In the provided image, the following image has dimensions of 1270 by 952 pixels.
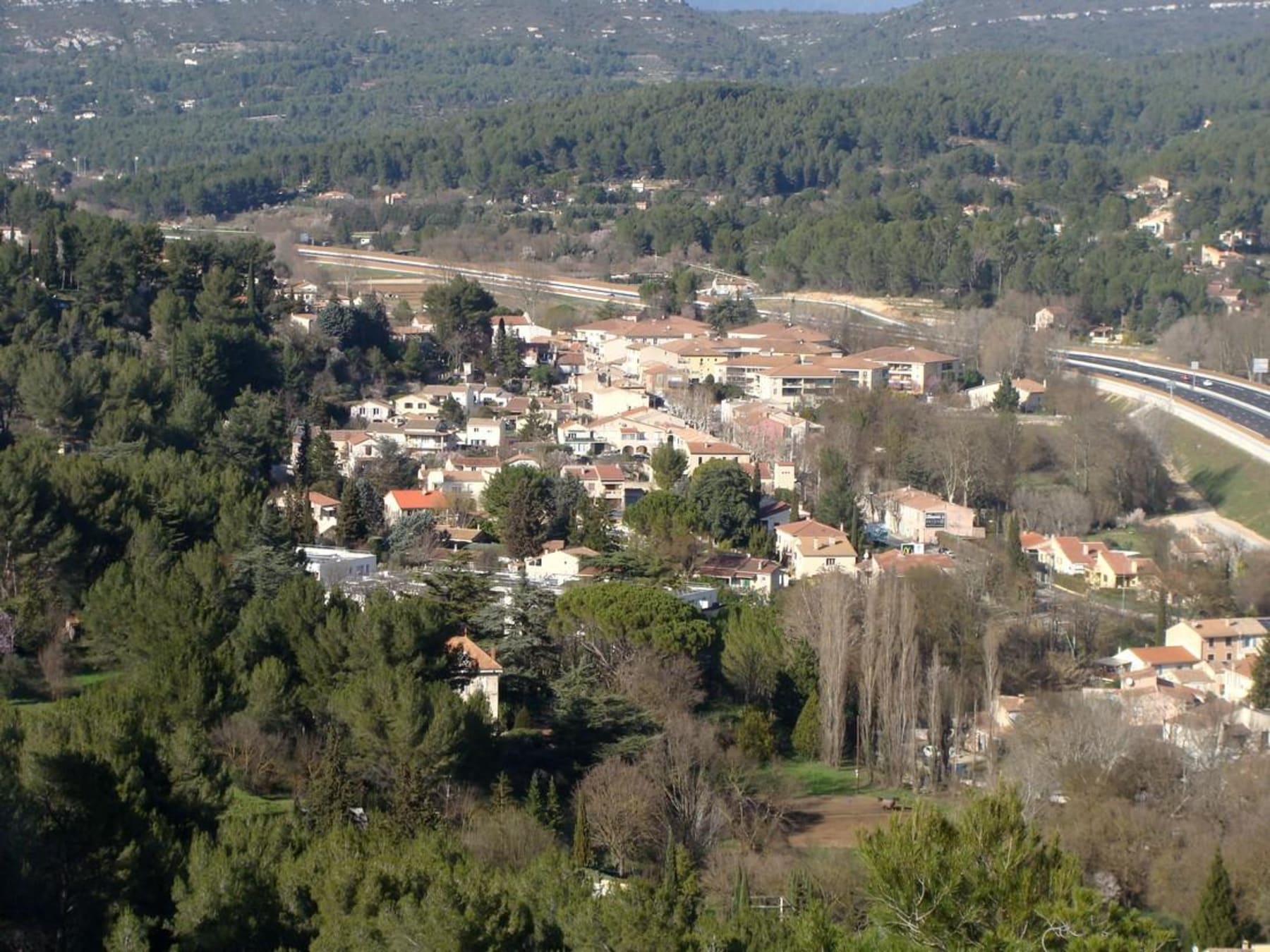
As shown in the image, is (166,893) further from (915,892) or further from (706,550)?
(706,550)

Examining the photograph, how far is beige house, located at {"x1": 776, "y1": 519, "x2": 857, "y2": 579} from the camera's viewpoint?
71.6 ft

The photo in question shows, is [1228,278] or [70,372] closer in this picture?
[70,372]

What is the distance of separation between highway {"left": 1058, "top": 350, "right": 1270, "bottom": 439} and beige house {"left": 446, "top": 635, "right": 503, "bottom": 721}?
1649 cm

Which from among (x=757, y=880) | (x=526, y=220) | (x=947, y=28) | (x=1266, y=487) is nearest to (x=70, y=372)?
(x=757, y=880)

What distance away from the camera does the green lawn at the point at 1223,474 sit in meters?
26.9

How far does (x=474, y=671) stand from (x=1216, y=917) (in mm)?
5931

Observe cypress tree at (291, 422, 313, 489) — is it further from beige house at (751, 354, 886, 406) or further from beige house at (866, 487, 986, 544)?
beige house at (751, 354, 886, 406)

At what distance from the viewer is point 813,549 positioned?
22125 millimetres

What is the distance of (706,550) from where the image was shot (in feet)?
72.5

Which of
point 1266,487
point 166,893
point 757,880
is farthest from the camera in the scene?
point 1266,487

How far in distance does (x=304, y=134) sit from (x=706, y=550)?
52.0 m

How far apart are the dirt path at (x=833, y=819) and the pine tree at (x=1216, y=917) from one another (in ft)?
8.01

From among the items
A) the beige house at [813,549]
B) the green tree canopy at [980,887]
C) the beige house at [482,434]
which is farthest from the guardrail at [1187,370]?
the green tree canopy at [980,887]

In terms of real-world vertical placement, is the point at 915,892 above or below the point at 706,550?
above
